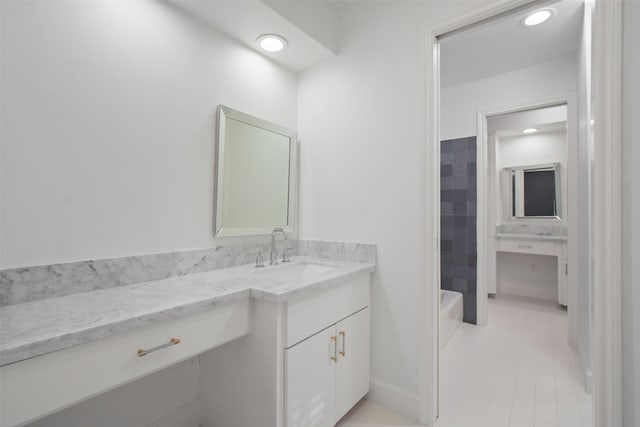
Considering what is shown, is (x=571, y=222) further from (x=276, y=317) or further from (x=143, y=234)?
(x=143, y=234)

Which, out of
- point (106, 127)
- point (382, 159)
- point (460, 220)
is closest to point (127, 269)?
point (106, 127)

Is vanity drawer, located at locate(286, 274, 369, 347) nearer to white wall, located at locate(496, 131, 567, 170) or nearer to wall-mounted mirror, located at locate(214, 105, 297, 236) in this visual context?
wall-mounted mirror, located at locate(214, 105, 297, 236)

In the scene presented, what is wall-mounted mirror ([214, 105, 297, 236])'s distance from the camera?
1.71 metres

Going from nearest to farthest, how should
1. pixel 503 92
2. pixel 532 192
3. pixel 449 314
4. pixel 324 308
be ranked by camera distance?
pixel 324 308 → pixel 449 314 → pixel 503 92 → pixel 532 192

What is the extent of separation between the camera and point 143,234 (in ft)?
4.58

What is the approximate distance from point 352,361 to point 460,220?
6.73 feet

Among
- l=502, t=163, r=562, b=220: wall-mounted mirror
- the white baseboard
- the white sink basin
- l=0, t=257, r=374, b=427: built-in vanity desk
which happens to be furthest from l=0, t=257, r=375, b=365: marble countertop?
l=502, t=163, r=562, b=220: wall-mounted mirror

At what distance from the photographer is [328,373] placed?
4.81ft

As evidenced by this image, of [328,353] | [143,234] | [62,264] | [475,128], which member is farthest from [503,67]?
[62,264]

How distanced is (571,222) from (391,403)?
2309mm

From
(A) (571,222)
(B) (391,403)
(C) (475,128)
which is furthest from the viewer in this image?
(C) (475,128)

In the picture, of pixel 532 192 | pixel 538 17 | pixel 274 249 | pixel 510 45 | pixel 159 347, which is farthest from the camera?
pixel 532 192

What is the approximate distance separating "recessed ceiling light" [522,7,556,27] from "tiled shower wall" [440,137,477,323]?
3.54 ft

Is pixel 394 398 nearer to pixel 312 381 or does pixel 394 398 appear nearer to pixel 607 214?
pixel 312 381
